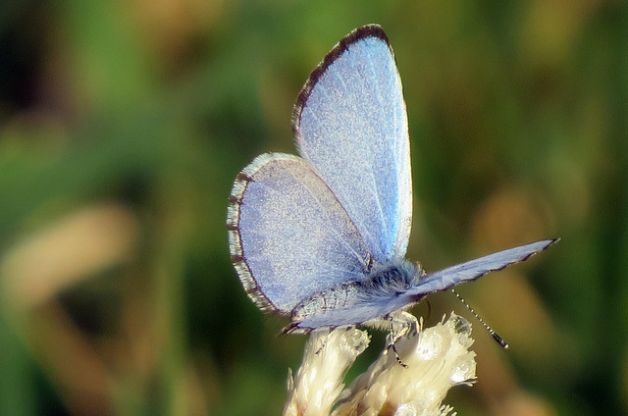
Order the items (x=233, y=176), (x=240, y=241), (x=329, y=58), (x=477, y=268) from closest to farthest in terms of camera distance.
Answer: (x=477, y=268) < (x=240, y=241) < (x=329, y=58) < (x=233, y=176)

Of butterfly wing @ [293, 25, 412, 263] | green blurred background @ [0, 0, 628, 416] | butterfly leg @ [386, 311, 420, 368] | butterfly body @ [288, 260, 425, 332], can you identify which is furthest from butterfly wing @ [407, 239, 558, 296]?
green blurred background @ [0, 0, 628, 416]

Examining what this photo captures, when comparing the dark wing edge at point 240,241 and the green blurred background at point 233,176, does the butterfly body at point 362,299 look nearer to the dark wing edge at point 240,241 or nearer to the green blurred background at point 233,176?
the dark wing edge at point 240,241

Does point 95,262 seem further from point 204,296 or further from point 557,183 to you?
point 557,183

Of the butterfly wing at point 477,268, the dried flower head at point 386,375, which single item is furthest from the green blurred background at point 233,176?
the butterfly wing at point 477,268

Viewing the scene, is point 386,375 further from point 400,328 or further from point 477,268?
point 477,268

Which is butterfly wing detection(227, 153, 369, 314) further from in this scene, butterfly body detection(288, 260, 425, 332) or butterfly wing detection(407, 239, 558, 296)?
butterfly wing detection(407, 239, 558, 296)

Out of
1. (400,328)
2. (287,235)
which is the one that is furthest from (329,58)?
(400,328)

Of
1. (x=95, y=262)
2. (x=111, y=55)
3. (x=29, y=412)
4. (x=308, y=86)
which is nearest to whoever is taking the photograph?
(x=308, y=86)

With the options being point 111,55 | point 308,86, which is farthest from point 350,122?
point 111,55
